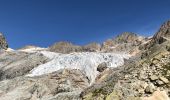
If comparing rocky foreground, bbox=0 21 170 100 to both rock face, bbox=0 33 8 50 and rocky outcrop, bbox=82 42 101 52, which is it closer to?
rock face, bbox=0 33 8 50

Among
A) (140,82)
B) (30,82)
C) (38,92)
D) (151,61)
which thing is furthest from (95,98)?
(30,82)

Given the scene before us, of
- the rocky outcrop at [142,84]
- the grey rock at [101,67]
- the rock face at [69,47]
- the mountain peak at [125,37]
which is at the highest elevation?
the mountain peak at [125,37]

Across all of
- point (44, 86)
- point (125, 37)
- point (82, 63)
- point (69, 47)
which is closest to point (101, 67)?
point (82, 63)

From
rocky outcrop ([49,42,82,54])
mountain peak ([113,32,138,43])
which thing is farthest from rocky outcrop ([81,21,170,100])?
mountain peak ([113,32,138,43])

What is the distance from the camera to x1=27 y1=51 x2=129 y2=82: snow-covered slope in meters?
53.1

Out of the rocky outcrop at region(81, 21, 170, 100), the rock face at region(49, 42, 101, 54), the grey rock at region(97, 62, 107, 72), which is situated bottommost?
the rocky outcrop at region(81, 21, 170, 100)

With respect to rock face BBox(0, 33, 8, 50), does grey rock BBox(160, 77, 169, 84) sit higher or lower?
lower

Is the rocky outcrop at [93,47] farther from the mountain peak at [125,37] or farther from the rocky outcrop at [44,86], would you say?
the rocky outcrop at [44,86]

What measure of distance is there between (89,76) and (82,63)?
430cm

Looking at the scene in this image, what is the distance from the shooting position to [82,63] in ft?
179

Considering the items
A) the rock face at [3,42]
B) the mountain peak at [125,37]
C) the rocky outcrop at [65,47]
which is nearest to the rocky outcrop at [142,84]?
A: the rock face at [3,42]

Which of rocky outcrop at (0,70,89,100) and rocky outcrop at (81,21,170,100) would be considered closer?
rocky outcrop at (81,21,170,100)

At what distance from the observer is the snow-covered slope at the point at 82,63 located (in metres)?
53.1

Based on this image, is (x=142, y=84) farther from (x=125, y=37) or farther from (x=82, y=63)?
(x=125, y=37)
